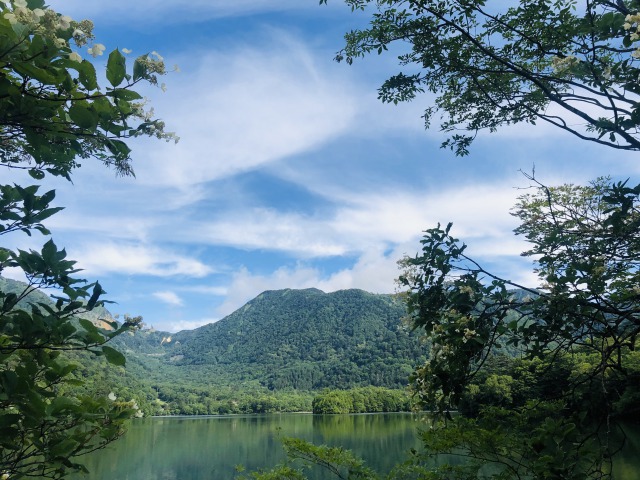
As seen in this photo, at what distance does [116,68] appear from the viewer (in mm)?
1582

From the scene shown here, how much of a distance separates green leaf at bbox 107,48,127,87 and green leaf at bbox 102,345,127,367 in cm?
103

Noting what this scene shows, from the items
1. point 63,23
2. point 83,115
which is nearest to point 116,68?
point 83,115

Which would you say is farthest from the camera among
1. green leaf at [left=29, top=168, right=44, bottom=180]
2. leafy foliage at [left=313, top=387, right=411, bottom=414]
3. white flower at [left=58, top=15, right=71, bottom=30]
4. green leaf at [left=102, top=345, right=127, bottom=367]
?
leafy foliage at [left=313, top=387, right=411, bottom=414]

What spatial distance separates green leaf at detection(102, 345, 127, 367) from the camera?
1523mm

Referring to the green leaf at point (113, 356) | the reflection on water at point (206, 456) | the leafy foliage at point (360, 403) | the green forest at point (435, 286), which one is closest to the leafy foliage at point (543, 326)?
the green forest at point (435, 286)

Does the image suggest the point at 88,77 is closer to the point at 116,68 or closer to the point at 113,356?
the point at 116,68

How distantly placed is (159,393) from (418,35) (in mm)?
157720

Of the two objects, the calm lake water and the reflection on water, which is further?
the reflection on water

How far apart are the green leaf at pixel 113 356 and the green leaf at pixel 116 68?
1026 mm

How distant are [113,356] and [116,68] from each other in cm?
110

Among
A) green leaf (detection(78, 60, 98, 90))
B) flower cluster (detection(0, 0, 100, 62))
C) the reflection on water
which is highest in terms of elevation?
flower cluster (detection(0, 0, 100, 62))

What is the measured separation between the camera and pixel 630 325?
3.06 metres

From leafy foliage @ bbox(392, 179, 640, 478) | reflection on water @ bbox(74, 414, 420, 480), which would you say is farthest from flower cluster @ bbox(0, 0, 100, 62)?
reflection on water @ bbox(74, 414, 420, 480)

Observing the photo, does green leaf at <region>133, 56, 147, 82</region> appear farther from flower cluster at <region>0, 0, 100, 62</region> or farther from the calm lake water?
the calm lake water
